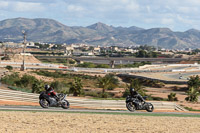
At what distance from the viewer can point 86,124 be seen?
15469 mm

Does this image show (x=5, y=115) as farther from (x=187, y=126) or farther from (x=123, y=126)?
(x=187, y=126)

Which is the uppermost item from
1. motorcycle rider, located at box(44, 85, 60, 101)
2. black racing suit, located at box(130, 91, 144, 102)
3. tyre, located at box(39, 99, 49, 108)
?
motorcycle rider, located at box(44, 85, 60, 101)

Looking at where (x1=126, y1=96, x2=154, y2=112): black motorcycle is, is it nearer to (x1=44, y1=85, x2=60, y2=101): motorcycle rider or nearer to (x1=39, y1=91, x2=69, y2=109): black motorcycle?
(x1=39, y1=91, x2=69, y2=109): black motorcycle

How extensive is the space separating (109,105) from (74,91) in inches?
830

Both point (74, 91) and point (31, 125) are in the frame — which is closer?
point (31, 125)

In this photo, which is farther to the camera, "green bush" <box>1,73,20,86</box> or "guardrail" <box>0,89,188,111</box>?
"green bush" <box>1,73,20,86</box>

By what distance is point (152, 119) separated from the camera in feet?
59.1

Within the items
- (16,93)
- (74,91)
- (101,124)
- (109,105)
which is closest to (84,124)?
(101,124)

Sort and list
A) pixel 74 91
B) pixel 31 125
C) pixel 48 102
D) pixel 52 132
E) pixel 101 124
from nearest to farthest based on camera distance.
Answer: pixel 52 132 → pixel 31 125 → pixel 101 124 → pixel 48 102 → pixel 74 91

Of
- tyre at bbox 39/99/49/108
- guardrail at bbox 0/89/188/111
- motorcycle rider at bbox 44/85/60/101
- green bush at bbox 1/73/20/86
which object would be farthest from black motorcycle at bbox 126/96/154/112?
green bush at bbox 1/73/20/86

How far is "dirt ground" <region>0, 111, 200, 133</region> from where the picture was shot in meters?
14.1

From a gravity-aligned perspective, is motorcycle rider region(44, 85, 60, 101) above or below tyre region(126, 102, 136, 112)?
above

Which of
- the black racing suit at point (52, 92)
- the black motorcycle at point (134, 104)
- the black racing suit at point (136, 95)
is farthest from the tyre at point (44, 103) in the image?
the black racing suit at point (136, 95)

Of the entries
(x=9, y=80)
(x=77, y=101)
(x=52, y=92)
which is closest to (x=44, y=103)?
(x=52, y=92)
